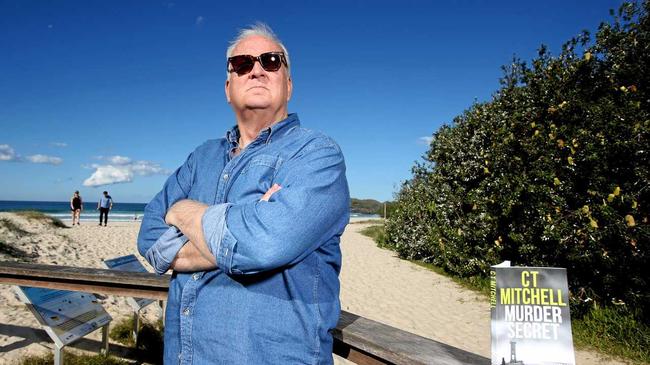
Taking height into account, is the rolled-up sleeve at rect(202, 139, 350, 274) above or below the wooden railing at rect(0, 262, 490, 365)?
above

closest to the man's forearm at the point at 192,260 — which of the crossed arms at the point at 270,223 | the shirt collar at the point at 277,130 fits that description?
the crossed arms at the point at 270,223

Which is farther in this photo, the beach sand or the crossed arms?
the beach sand

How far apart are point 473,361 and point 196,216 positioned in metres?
1.19

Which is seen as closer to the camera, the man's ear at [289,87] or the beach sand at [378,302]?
the man's ear at [289,87]

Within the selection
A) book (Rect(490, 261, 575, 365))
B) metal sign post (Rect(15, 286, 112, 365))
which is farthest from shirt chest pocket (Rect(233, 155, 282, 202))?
metal sign post (Rect(15, 286, 112, 365))

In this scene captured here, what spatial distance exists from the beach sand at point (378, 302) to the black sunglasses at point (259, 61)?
14.5 ft

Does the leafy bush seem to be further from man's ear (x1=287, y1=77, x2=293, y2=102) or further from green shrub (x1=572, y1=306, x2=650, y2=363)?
man's ear (x1=287, y1=77, x2=293, y2=102)

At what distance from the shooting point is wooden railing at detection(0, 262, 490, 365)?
1414mm

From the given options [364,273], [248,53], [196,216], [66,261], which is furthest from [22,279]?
[364,273]

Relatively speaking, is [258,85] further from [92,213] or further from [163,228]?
[92,213]

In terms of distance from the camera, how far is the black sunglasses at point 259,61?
1.94 m

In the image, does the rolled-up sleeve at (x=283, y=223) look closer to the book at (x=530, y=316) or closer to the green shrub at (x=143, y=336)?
the book at (x=530, y=316)

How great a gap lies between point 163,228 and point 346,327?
39.1 inches

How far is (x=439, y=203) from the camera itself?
39.9 ft
